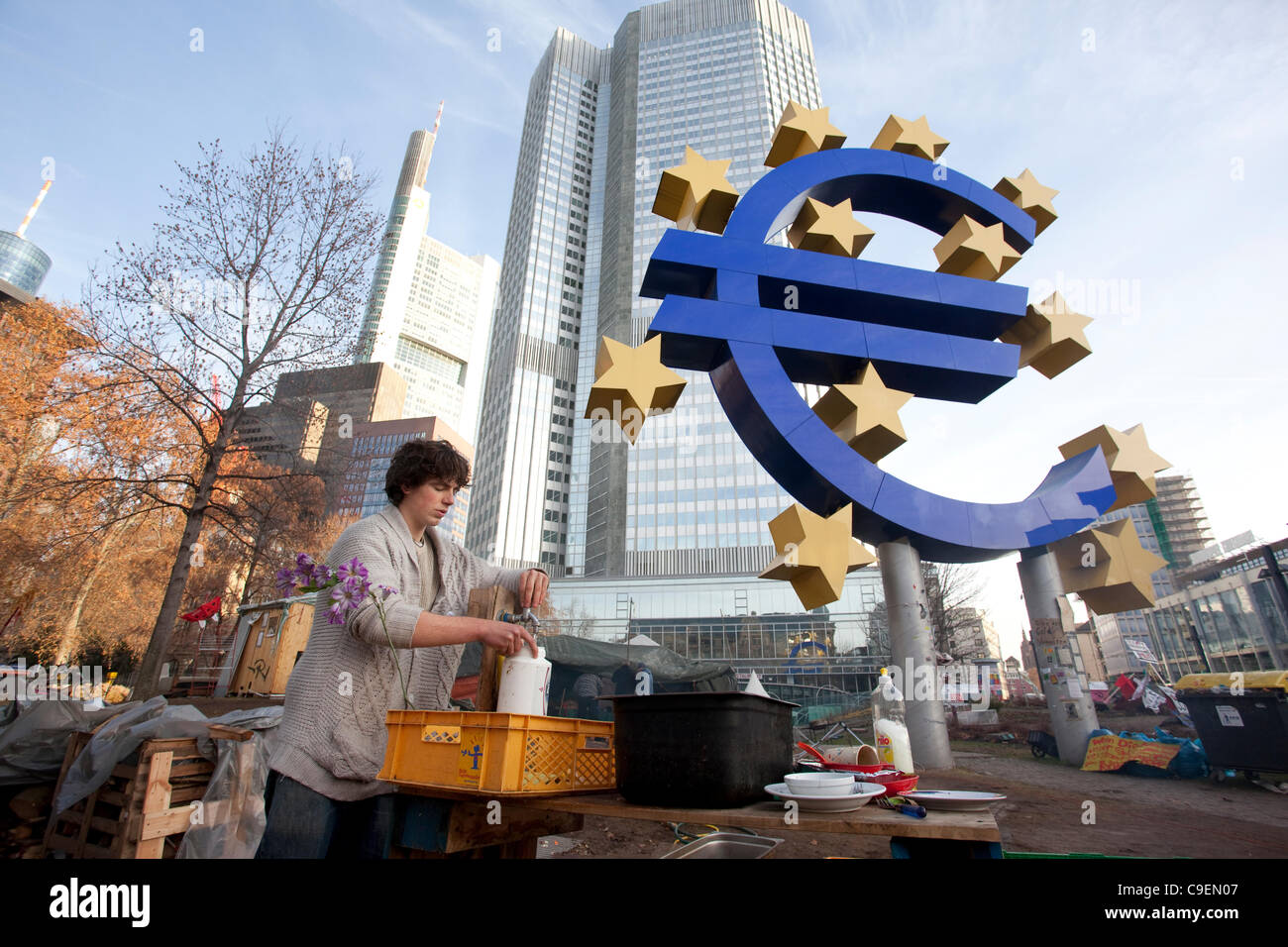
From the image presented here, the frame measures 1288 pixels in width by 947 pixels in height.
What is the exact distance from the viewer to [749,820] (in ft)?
4.19

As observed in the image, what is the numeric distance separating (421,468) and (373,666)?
711mm

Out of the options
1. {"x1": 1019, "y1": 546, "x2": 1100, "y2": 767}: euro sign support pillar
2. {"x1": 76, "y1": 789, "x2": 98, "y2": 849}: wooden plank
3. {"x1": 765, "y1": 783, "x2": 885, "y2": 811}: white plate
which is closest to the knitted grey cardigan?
{"x1": 765, "y1": 783, "x2": 885, "y2": 811}: white plate

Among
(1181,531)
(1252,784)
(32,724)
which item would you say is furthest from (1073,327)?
(1181,531)

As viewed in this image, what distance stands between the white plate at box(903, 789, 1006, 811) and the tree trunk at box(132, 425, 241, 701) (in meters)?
10.1

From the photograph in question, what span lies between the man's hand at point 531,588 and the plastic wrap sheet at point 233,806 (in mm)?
2683

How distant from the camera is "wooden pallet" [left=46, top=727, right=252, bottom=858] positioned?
3.34 m

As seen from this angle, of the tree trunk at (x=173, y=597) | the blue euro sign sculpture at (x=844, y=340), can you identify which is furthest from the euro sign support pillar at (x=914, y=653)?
the tree trunk at (x=173, y=597)

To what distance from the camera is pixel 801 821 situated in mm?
1260

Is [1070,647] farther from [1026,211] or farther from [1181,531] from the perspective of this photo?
[1181,531]

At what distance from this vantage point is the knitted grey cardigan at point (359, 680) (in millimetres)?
1623

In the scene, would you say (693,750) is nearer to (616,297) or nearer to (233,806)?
(233,806)

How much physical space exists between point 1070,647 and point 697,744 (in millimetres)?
8625

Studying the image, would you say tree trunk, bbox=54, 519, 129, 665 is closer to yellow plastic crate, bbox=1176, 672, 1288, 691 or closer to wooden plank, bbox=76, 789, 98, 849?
wooden plank, bbox=76, 789, 98, 849

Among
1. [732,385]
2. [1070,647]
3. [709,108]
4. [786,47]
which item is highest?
[786,47]
